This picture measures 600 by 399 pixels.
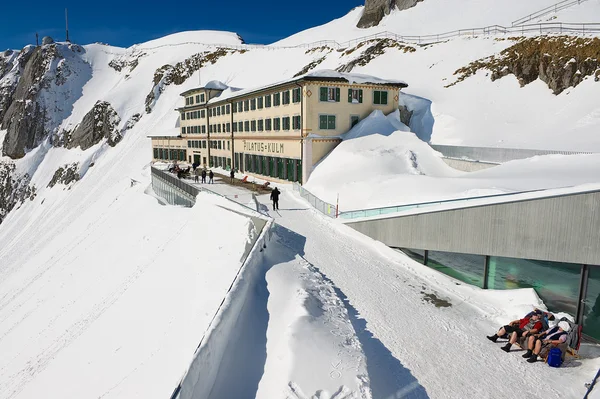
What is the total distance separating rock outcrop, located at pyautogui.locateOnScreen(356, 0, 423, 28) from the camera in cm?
8389

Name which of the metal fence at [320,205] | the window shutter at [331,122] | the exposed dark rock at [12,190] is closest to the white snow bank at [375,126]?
the window shutter at [331,122]

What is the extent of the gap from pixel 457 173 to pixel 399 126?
8.68m

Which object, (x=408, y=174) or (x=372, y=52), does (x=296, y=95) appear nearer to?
(x=408, y=174)

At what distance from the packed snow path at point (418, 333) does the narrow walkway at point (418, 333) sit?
0.08ft

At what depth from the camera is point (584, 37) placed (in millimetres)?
38812

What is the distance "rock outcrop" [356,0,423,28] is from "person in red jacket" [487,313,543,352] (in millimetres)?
84107

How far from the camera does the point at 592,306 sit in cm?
1238

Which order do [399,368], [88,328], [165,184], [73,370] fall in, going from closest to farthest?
[399,368] < [73,370] < [88,328] < [165,184]

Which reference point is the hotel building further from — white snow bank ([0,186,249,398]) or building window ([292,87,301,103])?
white snow bank ([0,186,249,398])

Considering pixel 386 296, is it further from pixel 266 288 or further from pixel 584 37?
pixel 584 37

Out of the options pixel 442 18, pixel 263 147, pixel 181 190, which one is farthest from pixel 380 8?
pixel 181 190

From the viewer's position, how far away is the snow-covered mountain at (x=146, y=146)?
16406mm

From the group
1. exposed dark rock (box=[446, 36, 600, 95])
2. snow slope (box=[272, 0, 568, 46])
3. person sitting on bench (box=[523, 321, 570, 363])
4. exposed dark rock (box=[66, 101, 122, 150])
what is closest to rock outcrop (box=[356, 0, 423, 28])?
snow slope (box=[272, 0, 568, 46])

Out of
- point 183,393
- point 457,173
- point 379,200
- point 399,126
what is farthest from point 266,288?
point 399,126
